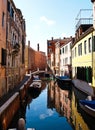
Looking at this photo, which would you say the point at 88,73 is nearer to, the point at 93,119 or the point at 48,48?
the point at 93,119

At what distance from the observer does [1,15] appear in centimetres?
1973

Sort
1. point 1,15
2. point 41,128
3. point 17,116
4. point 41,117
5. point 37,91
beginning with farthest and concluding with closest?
point 37,91 → point 1,15 → point 41,117 → point 17,116 → point 41,128

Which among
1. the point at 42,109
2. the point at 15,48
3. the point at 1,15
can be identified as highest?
the point at 1,15

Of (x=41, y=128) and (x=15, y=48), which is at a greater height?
(x=15, y=48)

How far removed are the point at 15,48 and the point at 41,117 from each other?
38.8 feet

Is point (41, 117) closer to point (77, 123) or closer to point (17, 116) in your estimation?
point (17, 116)

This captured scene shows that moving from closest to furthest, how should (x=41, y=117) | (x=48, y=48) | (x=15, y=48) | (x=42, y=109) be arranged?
(x=41, y=117) < (x=42, y=109) < (x=15, y=48) < (x=48, y=48)

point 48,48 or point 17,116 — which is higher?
point 48,48

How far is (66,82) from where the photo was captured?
41844mm

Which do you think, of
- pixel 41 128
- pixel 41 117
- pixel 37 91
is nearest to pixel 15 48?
pixel 37 91

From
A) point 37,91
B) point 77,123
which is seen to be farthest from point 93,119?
point 37,91

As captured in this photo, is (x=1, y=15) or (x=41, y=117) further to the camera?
(x=1, y=15)

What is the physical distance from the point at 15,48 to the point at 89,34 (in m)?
8.43

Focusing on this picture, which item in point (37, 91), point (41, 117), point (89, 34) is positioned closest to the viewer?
point (41, 117)
